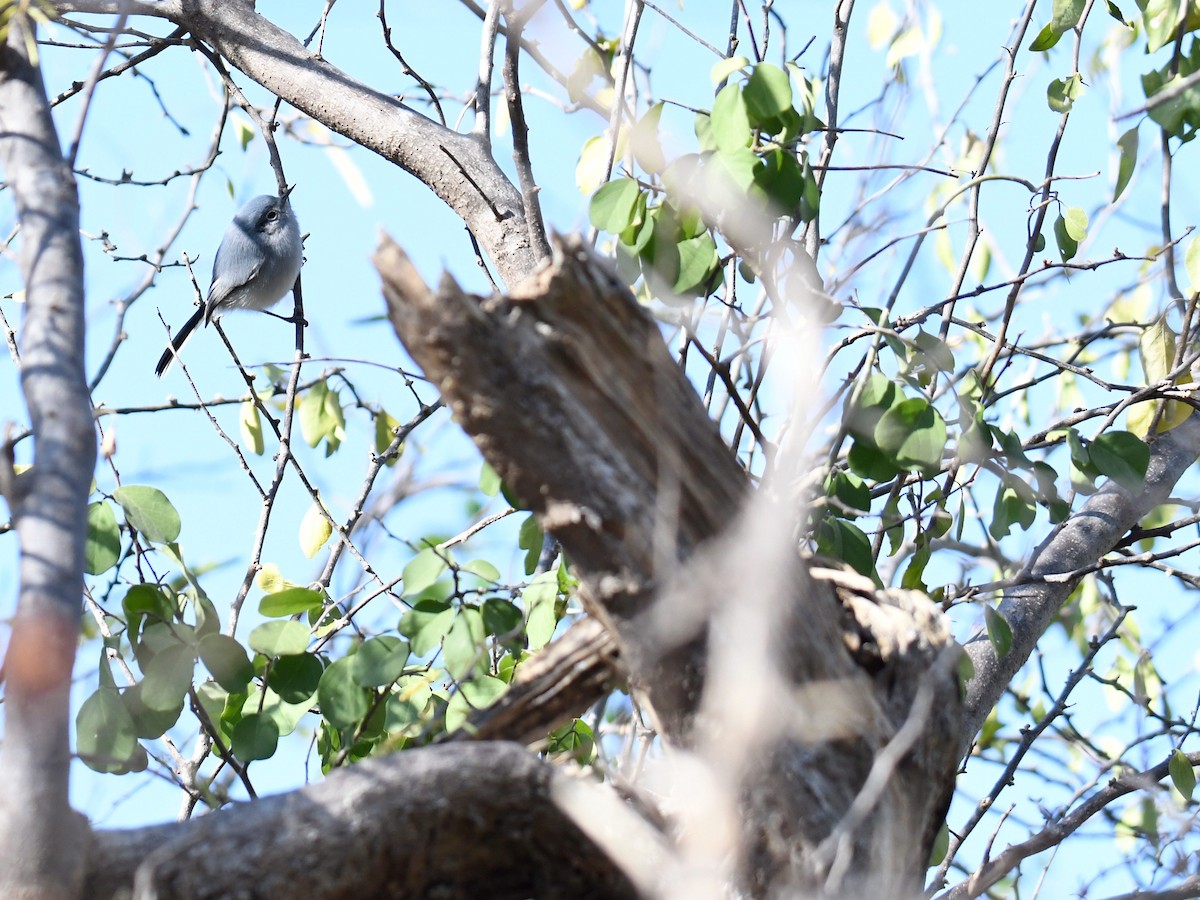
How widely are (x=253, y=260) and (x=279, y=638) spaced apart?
435 centimetres

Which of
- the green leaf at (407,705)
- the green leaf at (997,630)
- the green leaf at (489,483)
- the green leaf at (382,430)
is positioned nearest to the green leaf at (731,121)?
the green leaf at (489,483)

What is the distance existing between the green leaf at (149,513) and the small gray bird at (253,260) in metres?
4.10

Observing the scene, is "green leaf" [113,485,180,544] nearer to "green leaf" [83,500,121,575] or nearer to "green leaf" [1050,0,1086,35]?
"green leaf" [83,500,121,575]

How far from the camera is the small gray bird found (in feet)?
19.7

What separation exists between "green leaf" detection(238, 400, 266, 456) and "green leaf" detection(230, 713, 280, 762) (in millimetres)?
1161

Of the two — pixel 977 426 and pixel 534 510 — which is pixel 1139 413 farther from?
pixel 534 510

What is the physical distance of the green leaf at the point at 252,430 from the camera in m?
3.10

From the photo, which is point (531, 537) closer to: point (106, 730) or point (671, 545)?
point (106, 730)

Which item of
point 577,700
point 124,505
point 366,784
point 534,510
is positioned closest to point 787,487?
point 534,510

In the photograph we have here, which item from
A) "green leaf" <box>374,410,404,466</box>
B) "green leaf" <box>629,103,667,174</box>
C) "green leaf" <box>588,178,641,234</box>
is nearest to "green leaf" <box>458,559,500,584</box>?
"green leaf" <box>588,178,641,234</box>

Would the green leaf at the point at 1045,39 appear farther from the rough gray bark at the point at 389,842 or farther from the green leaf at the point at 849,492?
the rough gray bark at the point at 389,842

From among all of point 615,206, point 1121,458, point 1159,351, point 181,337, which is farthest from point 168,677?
point 181,337

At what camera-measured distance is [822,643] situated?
1515 mm

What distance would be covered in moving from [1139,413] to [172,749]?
99.8 inches
